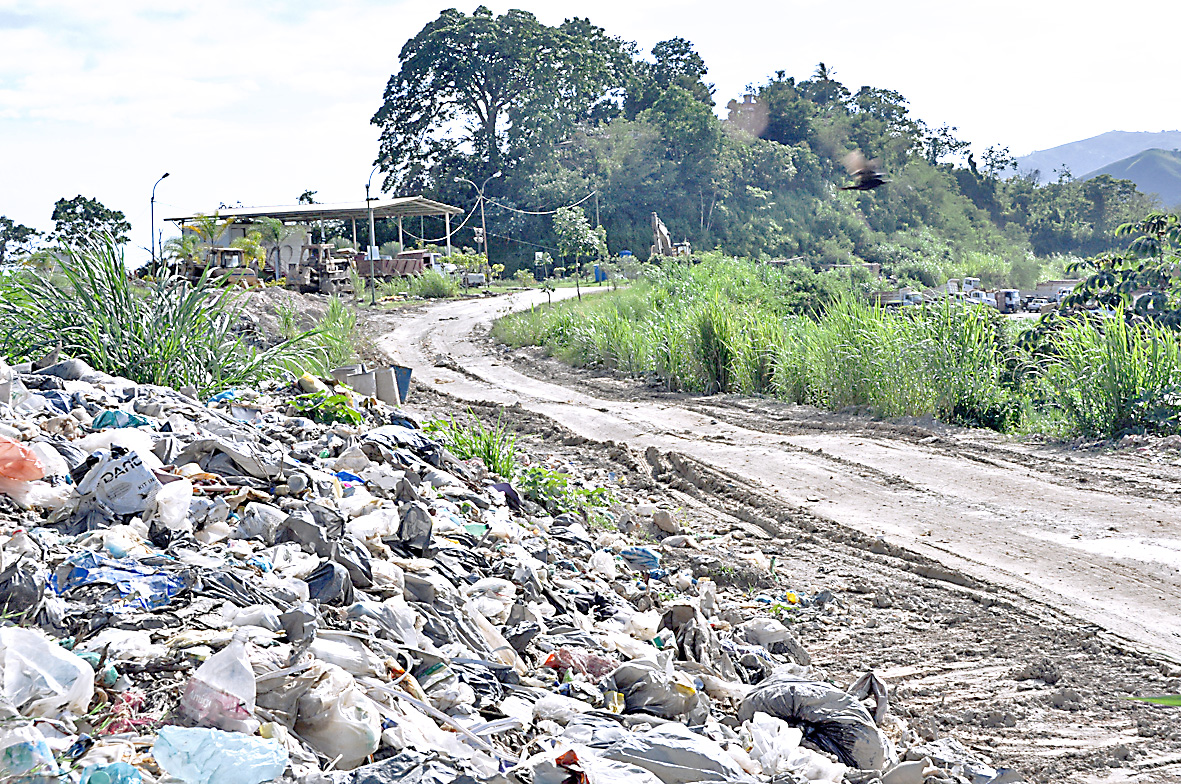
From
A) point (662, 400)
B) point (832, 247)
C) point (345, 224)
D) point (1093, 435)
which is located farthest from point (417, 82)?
point (1093, 435)

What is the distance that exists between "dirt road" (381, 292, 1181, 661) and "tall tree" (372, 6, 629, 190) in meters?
45.3

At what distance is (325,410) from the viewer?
6.87 meters

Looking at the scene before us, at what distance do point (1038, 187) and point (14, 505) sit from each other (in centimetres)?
8855

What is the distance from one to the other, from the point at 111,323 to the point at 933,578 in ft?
19.6

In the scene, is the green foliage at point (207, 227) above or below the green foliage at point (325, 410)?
above

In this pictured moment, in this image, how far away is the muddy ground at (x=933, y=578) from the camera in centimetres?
378

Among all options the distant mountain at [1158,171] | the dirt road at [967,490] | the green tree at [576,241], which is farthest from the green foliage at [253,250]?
the distant mountain at [1158,171]

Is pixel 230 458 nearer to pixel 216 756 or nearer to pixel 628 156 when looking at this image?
pixel 216 756

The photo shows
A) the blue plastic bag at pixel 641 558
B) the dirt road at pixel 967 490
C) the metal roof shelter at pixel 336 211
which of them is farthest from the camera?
the metal roof shelter at pixel 336 211

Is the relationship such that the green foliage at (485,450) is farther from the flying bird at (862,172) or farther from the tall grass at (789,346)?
the tall grass at (789,346)

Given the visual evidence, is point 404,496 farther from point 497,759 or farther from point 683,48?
point 683,48

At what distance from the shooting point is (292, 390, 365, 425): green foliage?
683 centimetres

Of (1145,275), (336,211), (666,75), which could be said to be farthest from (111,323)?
(666,75)

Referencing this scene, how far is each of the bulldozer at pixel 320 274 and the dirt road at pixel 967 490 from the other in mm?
17288
